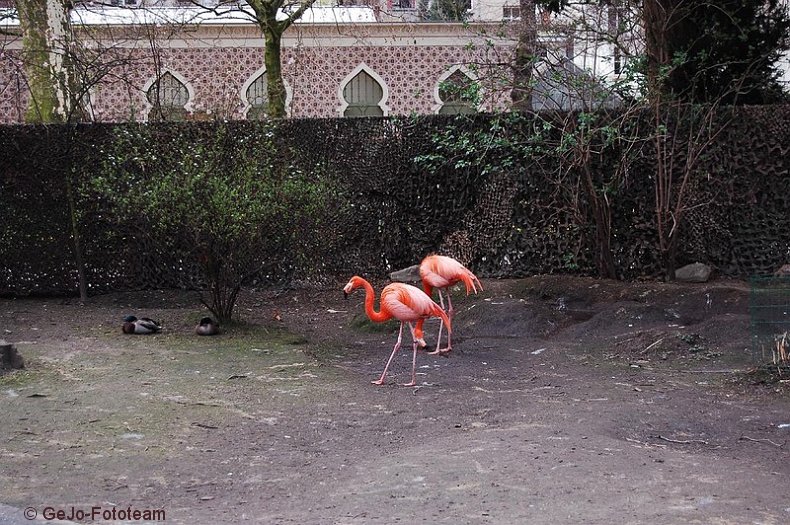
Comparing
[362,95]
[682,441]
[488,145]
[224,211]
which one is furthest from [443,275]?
[362,95]

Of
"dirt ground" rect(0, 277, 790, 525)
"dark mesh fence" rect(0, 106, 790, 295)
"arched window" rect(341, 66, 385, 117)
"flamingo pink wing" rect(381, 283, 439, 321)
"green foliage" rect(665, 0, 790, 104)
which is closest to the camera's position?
"dirt ground" rect(0, 277, 790, 525)

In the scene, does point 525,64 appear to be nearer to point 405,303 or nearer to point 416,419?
point 405,303

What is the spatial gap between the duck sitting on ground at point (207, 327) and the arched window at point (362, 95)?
9689mm

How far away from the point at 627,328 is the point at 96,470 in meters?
5.80

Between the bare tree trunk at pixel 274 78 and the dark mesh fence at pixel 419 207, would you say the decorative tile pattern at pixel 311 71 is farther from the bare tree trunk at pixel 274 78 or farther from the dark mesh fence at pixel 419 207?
the dark mesh fence at pixel 419 207

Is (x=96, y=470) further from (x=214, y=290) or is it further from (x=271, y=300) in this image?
(x=271, y=300)

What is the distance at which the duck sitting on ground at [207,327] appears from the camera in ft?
30.4

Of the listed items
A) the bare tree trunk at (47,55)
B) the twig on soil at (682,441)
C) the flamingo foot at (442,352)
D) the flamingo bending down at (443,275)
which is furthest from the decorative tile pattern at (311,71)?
the twig on soil at (682,441)

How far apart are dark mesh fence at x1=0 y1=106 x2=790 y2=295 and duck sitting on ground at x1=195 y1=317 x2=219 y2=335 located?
71.0 inches

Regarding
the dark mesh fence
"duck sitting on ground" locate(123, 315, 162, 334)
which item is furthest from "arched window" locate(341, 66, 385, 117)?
"duck sitting on ground" locate(123, 315, 162, 334)

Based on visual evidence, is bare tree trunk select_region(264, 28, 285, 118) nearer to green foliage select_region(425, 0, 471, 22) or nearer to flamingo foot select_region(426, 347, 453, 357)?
green foliage select_region(425, 0, 471, 22)

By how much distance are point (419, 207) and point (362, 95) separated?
22.8ft

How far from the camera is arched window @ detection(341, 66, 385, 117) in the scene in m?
18.4

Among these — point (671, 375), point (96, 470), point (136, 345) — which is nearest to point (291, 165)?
point (136, 345)
